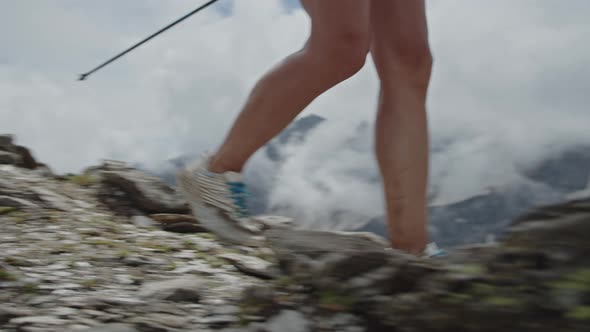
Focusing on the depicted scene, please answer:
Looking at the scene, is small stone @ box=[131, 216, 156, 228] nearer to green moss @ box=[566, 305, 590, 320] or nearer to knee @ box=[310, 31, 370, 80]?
knee @ box=[310, 31, 370, 80]

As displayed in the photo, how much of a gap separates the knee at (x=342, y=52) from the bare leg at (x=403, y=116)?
0.75 ft

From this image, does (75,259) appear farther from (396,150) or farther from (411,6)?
(411,6)

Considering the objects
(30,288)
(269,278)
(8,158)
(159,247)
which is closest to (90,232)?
(159,247)

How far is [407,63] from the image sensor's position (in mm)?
2336

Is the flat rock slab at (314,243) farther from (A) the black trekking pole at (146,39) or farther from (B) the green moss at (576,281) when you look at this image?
(A) the black trekking pole at (146,39)

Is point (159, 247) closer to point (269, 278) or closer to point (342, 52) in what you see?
point (269, 278)

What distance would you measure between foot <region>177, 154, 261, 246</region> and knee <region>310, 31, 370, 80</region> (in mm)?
596

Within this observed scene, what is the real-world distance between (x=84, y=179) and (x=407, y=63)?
301 centimetres

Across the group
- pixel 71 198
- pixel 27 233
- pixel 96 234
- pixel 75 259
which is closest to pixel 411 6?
pixel 75 259

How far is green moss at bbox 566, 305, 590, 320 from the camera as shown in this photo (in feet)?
3.30

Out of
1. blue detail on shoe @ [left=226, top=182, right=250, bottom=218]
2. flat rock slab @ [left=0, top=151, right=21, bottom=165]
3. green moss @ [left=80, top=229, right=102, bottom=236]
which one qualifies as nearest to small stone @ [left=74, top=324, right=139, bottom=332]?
blue detail on shoe @ [left=226, top=182, right=250, bottom=218]

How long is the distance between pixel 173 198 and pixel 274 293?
7.73ft

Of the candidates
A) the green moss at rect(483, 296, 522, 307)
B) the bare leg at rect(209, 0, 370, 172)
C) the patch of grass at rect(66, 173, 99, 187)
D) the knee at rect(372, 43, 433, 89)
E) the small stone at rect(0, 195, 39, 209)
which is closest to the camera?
the green moss at rect(483, 296, 522, 307)

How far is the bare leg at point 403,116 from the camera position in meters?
2.25
